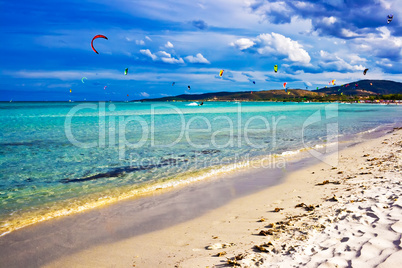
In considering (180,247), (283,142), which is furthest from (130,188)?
(283,142)

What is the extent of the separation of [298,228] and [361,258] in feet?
5.20

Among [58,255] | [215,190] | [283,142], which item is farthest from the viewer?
[283,142]

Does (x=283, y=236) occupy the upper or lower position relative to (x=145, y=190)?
upper

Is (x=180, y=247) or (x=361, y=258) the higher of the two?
(x=361, y=258)

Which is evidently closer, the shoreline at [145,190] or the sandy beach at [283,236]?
the sandy beach at [283,236]

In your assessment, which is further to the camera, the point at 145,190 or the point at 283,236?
the point at 145,190

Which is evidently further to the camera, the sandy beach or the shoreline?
the shoreline

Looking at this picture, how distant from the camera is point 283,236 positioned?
4984 millimetres

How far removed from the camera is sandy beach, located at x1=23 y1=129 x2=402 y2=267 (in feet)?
13.2

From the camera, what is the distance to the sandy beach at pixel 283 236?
4020 mm

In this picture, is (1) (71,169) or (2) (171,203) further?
(1) (71,169)

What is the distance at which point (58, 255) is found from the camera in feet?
17.0

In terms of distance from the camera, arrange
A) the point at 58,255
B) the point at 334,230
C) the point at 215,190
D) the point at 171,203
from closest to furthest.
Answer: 1. the point at 334,230
2. the point at 58,255
3. the point at 171,203
4. the point at 215,190

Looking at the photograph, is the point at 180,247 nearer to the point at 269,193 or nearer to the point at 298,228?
the point at 298,228
